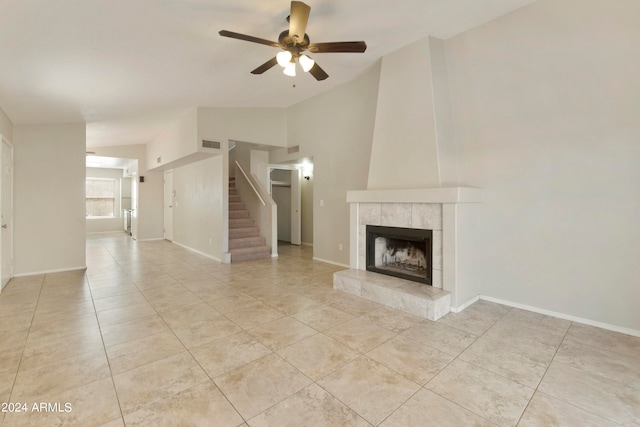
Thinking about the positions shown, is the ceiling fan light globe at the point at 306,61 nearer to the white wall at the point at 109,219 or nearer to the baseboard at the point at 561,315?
the baseboard at the point at 561,315

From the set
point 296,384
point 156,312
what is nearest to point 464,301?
point 296,384

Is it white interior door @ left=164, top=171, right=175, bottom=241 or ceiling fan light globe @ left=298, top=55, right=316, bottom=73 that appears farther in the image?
white interior door @ left=164, top=171, right=175, bottom=241

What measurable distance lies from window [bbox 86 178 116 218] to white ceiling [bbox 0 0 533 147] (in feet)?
25.3

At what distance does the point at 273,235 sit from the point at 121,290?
3.12 metres

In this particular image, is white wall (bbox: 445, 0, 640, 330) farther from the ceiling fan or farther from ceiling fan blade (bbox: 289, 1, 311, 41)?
ceiling fan blade (bbox: 289, 1, 311, 41)

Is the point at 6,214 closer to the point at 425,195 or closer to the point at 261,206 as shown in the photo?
the point at 261,206

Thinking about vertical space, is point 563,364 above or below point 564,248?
below

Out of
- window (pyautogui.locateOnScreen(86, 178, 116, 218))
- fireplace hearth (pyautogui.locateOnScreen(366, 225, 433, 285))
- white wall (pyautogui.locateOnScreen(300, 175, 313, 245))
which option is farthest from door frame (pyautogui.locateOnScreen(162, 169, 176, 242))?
fireplace hearth (pyautogui.locateOnScreen(366, 225, 433, 285))

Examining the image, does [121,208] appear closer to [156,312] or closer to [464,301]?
[156,312]

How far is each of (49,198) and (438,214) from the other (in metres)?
6.39

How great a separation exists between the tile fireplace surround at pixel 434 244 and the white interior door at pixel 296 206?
4.26 metres

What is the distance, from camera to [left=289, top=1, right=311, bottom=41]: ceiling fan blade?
239 cm

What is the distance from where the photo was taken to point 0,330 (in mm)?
2775

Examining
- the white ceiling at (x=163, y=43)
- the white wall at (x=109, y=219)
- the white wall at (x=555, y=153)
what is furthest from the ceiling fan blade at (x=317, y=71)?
the white wall at (x=109, y=219)
